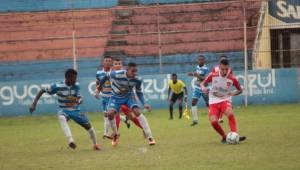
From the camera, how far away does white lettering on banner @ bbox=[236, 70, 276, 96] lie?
3425cm

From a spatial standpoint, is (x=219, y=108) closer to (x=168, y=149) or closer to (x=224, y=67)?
(x=224, y=67)

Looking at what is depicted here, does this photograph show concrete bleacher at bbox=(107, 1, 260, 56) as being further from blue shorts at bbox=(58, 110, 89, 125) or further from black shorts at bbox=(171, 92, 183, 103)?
blue shorts at bbox=(58, 110, 89, 125)

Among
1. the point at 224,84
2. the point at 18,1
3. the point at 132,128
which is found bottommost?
the point at 132,128

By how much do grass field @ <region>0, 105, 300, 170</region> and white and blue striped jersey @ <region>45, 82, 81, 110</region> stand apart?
1.02 metres

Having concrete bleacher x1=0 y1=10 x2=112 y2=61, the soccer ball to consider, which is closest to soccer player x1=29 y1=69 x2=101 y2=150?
the soccer ball

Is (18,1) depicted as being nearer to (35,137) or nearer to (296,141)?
(35,137)

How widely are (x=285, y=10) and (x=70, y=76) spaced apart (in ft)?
76.4

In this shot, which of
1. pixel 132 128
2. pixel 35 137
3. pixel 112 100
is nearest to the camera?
pixel 112 100

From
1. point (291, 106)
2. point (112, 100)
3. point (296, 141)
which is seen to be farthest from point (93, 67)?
point (296, 141)

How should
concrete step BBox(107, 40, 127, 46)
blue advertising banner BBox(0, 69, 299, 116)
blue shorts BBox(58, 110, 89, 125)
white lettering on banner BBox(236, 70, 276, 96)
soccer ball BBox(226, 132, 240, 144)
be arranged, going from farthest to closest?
concrete step BBox(107, 40, 127, 46) < blue advertising banner BBox(0, 69, 299, 116) < white lettering on banner BBox(236, 70, 276, 96) < blue shorts BBox(58, 110, 89, 125) < soccer ball BBox(226, 132, 240, 144)

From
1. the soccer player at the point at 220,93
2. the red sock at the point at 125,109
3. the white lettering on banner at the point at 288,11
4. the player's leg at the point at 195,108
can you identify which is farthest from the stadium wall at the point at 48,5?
the soccer player at the point at 220,93

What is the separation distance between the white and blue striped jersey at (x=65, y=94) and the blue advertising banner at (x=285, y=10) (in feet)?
74.2

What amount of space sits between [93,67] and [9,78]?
4262 millimetres

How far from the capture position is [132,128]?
2450cm
